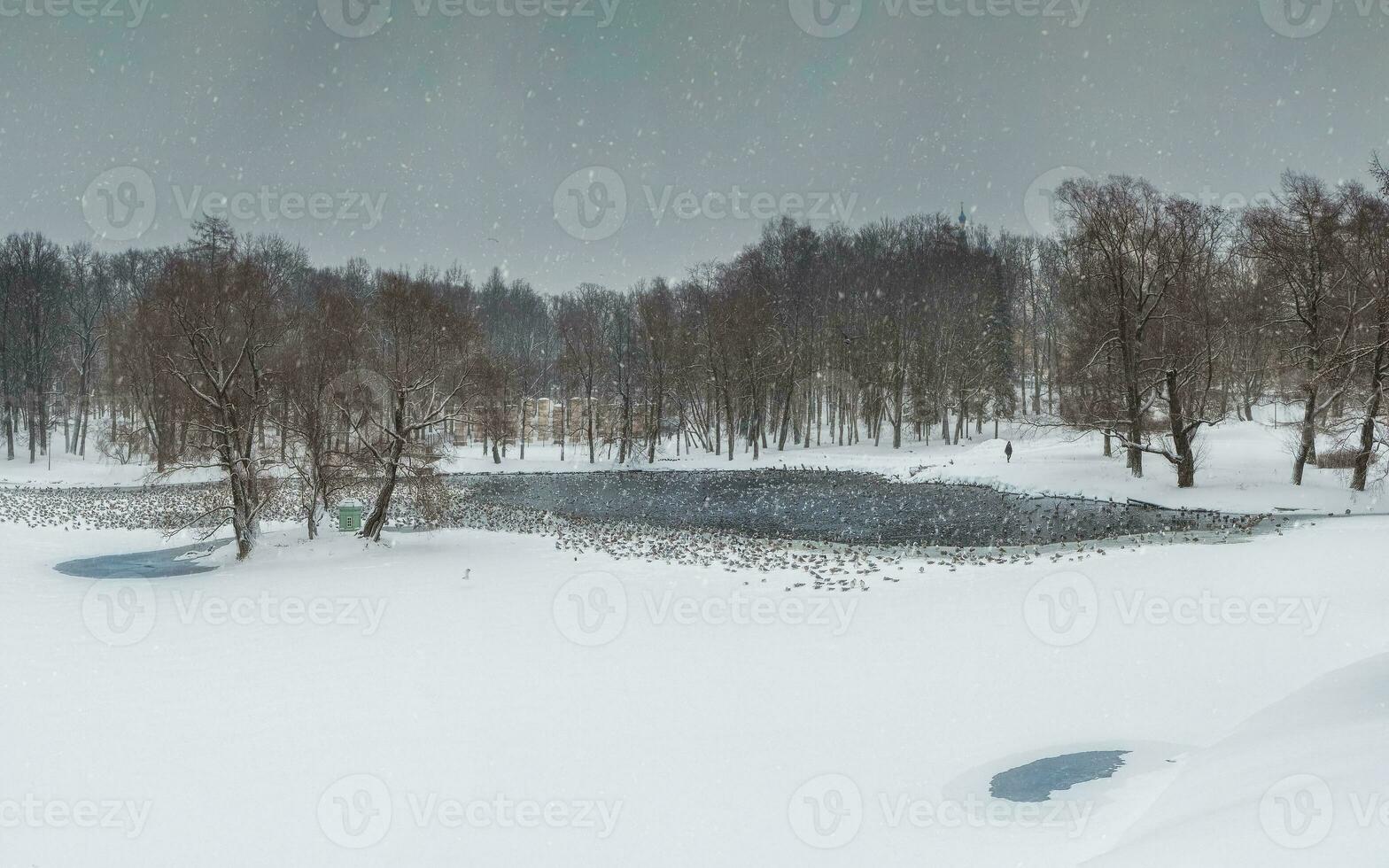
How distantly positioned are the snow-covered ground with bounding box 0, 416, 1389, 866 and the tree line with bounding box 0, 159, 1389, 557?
22.1 ft

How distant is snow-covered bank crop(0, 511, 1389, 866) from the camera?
291 inches

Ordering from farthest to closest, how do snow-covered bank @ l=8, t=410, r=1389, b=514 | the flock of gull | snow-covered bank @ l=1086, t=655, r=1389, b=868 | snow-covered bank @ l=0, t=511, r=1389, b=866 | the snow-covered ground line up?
snow-covered bank @ l=8, t=410, r=1389, b=514 < the flock of gull < snow-covered bank @ l=0, t=511, r=1389, b=866 < the snow-covered ground < snow-covered bank @ l=1086, t=655, r=1389, b=868

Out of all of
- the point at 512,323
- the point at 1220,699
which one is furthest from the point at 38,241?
the point at 1220,699

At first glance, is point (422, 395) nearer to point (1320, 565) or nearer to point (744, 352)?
point (1320, 565)

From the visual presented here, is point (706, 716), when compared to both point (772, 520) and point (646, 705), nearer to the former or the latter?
point (646, 705)

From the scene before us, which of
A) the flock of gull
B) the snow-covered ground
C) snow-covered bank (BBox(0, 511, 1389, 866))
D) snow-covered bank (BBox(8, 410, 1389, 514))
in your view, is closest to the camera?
the snow-covered ground

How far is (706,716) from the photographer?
34.2 ft

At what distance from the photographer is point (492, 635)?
14.3 metres

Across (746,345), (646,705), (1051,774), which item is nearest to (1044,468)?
(746,345)

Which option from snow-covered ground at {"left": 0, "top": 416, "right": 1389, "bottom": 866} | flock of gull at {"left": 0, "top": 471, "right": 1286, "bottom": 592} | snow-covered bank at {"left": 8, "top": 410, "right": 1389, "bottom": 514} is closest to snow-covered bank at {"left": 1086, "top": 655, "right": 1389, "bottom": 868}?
snow-covered ground at {"left": 0, "top": 416, "right": 1389, "bottom": 866}

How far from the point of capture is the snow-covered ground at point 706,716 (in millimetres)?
7105

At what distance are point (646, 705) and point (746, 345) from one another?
46.7m

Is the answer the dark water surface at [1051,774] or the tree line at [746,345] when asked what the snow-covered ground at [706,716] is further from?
the tree line at [746,345]

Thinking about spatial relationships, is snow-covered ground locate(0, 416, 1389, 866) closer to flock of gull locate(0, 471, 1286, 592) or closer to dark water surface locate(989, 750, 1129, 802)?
dark water surface locate(989, 750, 1129, 802)
